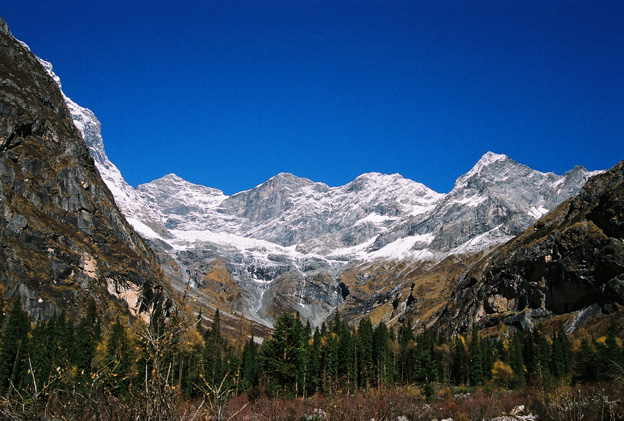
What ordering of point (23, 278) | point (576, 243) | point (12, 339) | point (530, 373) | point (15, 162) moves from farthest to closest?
point (576, 243)
point (15, 162)
point (23, 278)
point (530, 373)
point (12, 339)

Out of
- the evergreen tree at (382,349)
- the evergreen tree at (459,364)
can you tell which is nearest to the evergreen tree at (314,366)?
the evergreen tree at (382,349)

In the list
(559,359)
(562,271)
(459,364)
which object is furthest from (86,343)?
(562,271)

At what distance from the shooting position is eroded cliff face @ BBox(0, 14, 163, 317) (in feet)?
350

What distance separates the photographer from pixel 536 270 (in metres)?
164

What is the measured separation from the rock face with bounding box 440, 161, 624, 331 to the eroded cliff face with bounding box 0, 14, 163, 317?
113542 mm

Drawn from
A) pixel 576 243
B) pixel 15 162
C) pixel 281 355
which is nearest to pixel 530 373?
pixel 281 355

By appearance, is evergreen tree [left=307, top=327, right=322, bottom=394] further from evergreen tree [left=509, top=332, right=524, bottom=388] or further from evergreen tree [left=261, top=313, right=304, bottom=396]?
evergreen tree [left=509, top=332, right=524, bottom=388]

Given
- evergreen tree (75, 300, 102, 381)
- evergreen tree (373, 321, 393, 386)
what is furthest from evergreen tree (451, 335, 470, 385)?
evergreen tree (75, 300, 102, 381)

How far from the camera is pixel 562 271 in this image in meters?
148

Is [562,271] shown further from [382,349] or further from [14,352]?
[14,352]

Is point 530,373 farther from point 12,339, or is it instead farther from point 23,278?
point 23,278

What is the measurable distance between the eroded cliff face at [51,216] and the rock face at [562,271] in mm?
113542

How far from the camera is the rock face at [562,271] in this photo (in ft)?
431

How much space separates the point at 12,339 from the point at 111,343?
12683 millimetres
